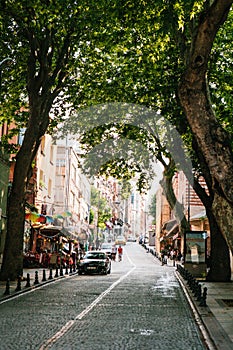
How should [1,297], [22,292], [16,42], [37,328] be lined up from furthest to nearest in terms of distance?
[16,42] < [22,292] < [1,297] < [37,328]

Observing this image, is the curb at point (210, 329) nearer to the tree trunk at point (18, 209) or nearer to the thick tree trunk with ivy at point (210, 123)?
the thick tree trunk with ivy at point (210, 123)

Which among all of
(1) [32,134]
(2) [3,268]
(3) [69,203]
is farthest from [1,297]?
(3) [69,203]

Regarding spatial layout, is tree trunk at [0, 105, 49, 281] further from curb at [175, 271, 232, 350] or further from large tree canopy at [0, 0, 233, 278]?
curb at [175, 271, 232, 350]

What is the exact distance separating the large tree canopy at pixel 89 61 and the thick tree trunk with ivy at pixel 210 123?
308cm

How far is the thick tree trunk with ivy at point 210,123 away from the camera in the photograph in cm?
1139

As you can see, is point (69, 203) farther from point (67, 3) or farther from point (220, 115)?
point (67, 3)

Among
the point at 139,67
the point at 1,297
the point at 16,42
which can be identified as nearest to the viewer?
the point at 1,297

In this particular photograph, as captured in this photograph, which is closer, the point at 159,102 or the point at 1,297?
the point at 1,297

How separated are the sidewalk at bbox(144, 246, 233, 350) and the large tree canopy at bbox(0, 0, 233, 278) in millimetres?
4162

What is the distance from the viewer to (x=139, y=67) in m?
25.3

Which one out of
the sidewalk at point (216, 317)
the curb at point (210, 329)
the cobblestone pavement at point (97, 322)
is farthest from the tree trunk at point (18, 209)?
the curb at point (210, 329)

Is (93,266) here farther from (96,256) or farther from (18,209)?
(18,209)

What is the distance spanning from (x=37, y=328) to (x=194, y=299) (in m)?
8.03

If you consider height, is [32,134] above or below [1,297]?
above
